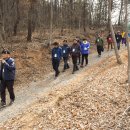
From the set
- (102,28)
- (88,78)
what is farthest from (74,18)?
(88,78)

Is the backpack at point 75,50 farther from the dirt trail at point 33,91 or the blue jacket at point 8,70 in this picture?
the blue jacket at point 8,70

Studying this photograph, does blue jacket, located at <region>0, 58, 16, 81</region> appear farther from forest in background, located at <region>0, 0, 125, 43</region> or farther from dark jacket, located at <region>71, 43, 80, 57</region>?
forest in background, located at <region>0, 0, 125, 43</region>

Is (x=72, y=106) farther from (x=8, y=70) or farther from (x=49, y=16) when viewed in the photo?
(x=49, y=16)

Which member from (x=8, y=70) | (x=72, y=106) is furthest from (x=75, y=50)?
(x=72, y=106)

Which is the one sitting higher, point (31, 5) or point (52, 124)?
point (31, 5)

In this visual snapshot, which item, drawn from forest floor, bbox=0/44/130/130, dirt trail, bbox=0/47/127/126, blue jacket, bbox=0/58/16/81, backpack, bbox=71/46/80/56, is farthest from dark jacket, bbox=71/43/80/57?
blue jacket, bbox=0/58/16/81

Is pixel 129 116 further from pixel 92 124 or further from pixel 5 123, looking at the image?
pixel 5 123

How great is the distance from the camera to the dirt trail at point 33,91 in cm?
1288

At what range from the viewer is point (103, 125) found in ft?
34.2

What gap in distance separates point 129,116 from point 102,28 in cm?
4073

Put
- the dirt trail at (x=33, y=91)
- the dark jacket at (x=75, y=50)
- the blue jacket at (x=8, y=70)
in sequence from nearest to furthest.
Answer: the dirt trail at (x=33, y=91)
the blue jacket at (x=8, y=70)
the dark jacket at (x=75, y=50)

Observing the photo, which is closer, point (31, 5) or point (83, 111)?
point (83, 111)

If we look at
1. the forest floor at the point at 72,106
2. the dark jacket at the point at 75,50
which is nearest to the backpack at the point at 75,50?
the dark jacket at the point at 75,50

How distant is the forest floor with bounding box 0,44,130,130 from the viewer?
35.2 ft
